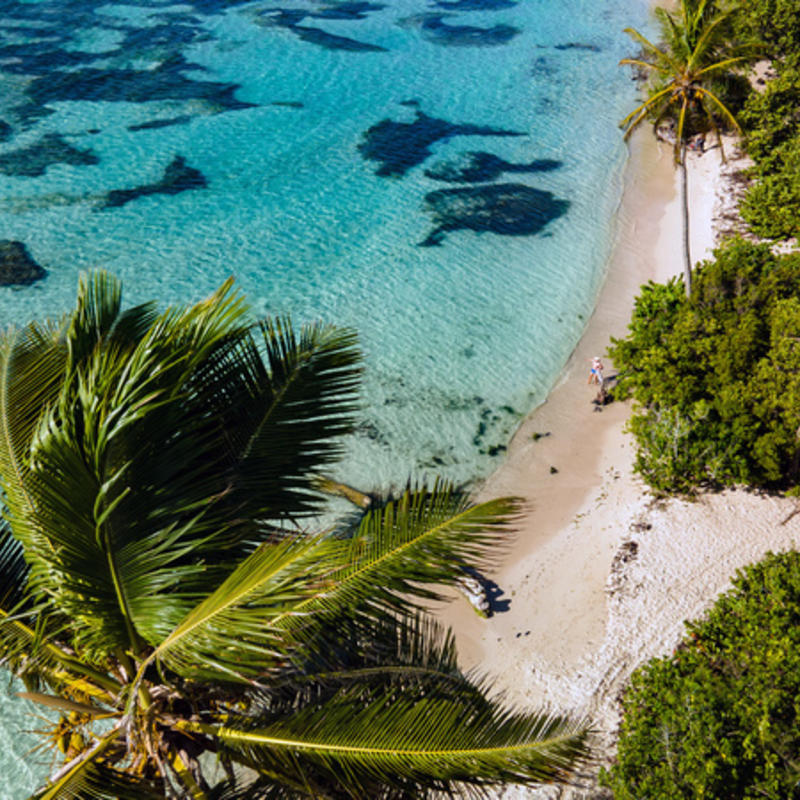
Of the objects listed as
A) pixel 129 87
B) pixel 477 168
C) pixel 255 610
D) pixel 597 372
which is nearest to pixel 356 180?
pixel 477 168

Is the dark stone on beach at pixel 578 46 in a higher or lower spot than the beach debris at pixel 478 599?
higher

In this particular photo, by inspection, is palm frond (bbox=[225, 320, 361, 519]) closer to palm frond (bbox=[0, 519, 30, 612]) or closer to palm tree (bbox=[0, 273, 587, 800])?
palm tree (bbox=[0, 273, 587, 800])

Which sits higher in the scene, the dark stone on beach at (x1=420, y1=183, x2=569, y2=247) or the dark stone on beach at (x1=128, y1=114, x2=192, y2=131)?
the dark stone on beach at (x1=128, y1=114, x2=192, y2=131)

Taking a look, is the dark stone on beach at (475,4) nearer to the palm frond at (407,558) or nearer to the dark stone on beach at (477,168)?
the dark stone on beach at (477,168)

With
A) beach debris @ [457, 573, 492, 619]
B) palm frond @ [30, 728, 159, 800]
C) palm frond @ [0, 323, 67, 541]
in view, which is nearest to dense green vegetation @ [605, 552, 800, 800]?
beach debris @ [457, 573, 492, 619]

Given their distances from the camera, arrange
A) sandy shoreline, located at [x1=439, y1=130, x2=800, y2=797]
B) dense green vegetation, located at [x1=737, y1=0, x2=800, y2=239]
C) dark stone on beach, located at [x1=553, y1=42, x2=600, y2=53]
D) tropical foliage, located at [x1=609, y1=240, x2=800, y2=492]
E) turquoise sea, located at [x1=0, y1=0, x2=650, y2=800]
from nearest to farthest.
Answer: sandy shoreline, located at [x1=439, y1=130, x2=800, y2=797] < tropical foliage, located at [x1=609, y1=240, x2=800, y2=492] < turquoise sea, located at [x1=0, y1=0, x2=650, y2=800] < dense green vegetation, located at [x1=737, y1=0, x2=800, y2=239] < dark stone on beach, located at [x1=553, y1=42, x2=600, y2=53]

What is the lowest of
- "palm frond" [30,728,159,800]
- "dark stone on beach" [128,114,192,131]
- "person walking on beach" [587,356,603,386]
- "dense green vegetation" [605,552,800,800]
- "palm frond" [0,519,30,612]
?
"person walking on beach" [587,356,603,386]

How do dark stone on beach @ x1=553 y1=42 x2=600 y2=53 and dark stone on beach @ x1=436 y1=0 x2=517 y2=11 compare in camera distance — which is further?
dark stone on beach @ x1=436 y1=0 x2=517 y2=11

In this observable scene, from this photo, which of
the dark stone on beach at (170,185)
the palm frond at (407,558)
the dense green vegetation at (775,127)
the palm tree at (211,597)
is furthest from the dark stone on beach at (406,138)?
the palm frond at (407,558)

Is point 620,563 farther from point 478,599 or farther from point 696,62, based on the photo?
point 696,62
